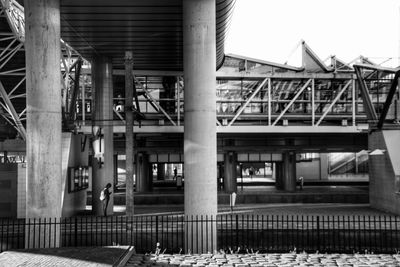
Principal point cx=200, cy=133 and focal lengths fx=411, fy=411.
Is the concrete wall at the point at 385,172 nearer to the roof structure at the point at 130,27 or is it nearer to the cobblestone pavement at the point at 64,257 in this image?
the roof structure at the point at 130,27

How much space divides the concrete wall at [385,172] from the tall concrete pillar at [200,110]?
12.4m

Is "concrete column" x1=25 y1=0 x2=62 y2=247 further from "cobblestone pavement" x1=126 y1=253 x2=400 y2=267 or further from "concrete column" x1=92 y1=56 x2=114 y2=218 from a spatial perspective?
"concrete column" x1=92 y1=56 x2=114 y2=218

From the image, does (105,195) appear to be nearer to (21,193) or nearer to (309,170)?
(21,193)

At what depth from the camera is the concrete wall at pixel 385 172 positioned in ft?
76.3

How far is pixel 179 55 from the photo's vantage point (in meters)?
27.7

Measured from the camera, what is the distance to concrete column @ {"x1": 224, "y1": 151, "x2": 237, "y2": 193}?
120 feet

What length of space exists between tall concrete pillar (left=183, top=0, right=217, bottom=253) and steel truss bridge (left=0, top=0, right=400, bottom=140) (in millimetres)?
12230

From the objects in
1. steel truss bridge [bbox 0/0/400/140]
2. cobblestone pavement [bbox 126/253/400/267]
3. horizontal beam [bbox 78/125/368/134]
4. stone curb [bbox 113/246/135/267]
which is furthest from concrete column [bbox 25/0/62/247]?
horizontal beam [bbox 78/125/368/134]

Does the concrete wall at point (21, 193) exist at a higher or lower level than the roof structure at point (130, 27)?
lower

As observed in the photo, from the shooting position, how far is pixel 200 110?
16.5 metres

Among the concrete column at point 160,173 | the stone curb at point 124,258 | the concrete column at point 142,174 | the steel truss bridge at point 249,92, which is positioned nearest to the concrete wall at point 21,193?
the steel truss bridge at point 249,92

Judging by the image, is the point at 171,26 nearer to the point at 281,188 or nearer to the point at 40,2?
the point at 40,2

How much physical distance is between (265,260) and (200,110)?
20.8 feet

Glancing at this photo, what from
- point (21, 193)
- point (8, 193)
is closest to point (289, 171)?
point (21, 193)
